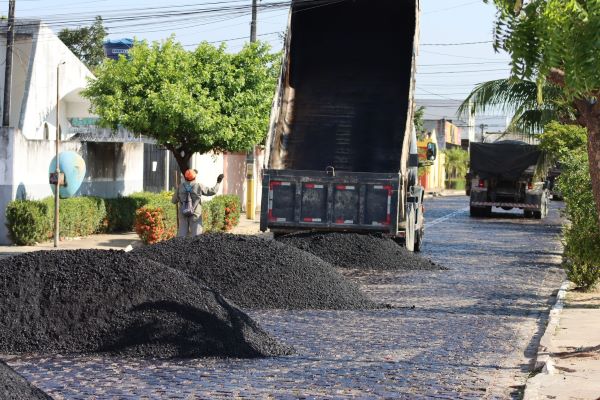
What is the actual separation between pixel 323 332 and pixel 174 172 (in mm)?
26077

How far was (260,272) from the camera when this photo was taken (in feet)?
51.6

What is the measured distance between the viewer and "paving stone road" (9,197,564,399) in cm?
948

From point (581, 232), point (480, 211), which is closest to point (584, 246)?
point (581, 232)

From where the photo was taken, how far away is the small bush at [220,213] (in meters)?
28.8

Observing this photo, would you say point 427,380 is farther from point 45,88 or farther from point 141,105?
point 45,88

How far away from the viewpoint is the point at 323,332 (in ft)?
42.1

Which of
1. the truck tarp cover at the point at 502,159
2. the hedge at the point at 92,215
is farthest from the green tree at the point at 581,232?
the truck tarp cover at the point at 502,159

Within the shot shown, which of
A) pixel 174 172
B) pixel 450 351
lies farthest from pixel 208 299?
pixel 174 172

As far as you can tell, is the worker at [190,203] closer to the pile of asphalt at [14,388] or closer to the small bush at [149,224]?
the small bush at [149,224]

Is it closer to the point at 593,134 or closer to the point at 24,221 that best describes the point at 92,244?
the point at 24,221

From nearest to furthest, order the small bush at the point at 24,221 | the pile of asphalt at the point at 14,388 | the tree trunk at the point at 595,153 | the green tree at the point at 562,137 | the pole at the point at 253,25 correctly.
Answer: the pile of asphalt at the point at 14,388 < the tree trunk at the point at 595,153 < the small bush at the point at 24,221 < the green tree at the point at 562,137 < the pole at the point at 253,25

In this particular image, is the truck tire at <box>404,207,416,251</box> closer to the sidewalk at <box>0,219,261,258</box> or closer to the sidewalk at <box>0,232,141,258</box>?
the sidewalk at <box>0,219,261,258</box>

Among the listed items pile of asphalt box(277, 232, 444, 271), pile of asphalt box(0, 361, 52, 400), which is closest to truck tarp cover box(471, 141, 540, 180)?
pile of asphalt box(277, 232, 444, 271)

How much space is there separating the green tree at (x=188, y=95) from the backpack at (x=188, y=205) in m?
7.44
